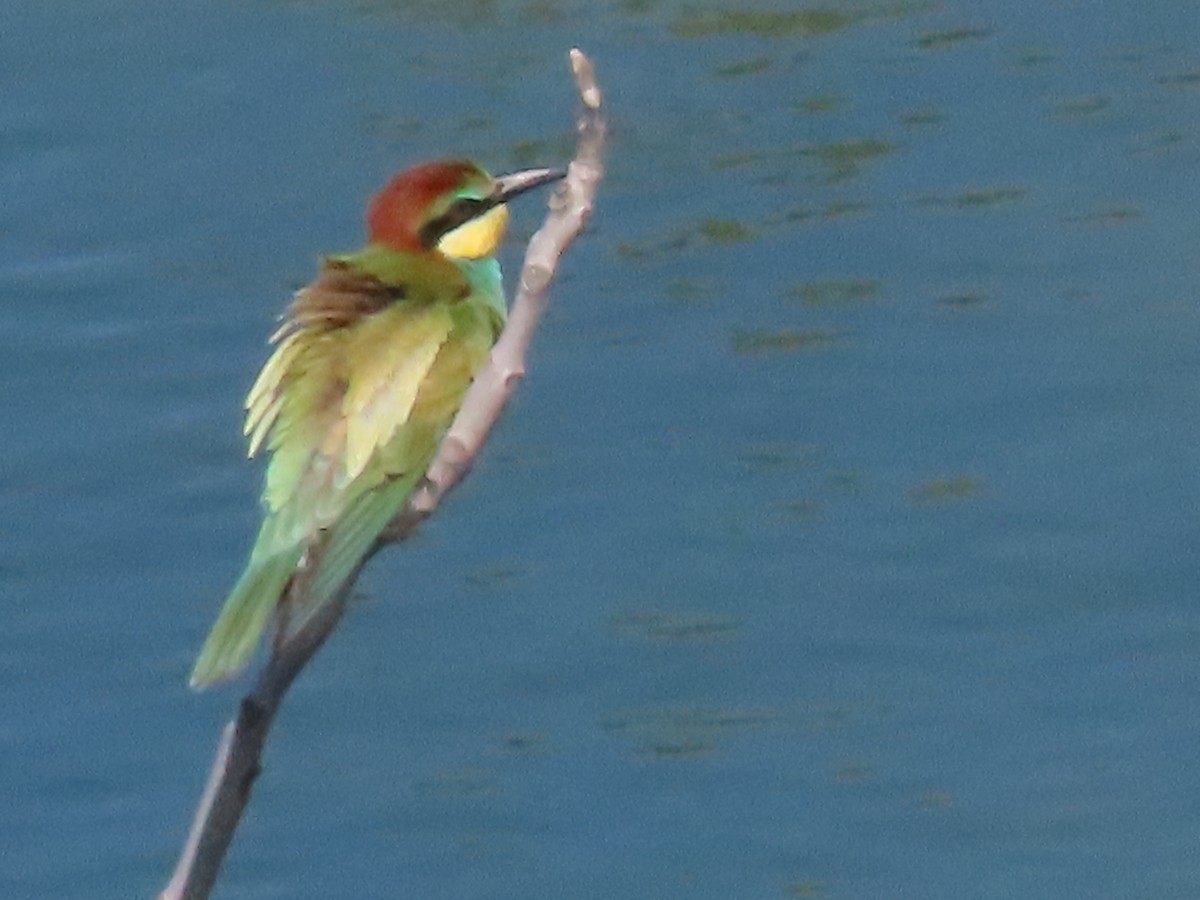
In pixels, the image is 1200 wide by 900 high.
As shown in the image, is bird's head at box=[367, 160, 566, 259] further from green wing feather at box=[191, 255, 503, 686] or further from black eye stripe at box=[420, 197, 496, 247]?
green wing feather at box=[191, 255, 503, 686]

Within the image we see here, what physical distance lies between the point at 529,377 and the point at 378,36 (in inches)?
73.6

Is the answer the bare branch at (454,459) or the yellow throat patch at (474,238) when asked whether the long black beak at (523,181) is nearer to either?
the yellow throat patch at (474,238)

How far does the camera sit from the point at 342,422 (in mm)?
3811

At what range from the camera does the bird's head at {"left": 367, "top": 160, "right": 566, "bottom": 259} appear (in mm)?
4234

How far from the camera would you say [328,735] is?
19.4 feet

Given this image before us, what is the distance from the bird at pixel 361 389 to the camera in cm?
354

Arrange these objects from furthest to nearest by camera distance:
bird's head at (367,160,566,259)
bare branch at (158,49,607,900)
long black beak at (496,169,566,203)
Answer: long black beak at (496,169,566,203), bird's head at (367,160,566,259), bare branch at (158,49,607,900)

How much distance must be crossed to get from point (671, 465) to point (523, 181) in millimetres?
2116

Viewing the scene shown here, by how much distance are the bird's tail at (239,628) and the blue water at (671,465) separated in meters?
2.00

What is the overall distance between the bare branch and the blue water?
2375mm

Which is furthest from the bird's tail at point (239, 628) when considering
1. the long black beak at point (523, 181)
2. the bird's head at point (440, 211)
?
the long black beak at point (523, 181)

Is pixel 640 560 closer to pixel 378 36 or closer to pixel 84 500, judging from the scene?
pixel 84 500

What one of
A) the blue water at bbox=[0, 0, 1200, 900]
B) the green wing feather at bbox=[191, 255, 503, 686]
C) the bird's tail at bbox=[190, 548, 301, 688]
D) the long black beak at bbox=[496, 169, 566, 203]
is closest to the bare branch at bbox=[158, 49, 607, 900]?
the bird's tail at bbox=[190, 548, 301, 688]

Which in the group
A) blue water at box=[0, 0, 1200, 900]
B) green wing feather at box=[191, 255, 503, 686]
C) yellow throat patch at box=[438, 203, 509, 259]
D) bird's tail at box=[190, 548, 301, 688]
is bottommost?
blue water at box=[0, 0, 1200, 900]
